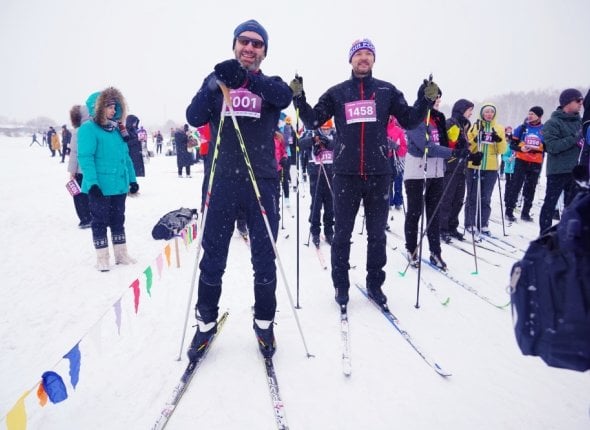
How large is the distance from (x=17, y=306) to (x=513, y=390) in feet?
16.0

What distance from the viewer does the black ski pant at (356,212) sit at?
353 cm

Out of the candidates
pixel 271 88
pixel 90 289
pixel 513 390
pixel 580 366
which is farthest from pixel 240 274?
pixel 580 366

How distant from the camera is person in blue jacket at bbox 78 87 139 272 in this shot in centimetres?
436

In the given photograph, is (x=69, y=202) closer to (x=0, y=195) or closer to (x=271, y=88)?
(x=0, y=195)

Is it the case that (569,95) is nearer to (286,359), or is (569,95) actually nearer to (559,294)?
(559,294)

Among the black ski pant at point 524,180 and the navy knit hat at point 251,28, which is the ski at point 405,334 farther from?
the black ski pant at point 524,180

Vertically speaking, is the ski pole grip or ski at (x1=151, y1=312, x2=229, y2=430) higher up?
the ski pole grip

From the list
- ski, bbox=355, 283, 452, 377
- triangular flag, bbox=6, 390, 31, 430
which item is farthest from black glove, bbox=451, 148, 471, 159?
triangular flag, bbox=6, 390, 31, 430

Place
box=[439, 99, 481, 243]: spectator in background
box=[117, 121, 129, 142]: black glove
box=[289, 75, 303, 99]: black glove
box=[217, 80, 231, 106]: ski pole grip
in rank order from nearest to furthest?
box=[217, 80, 231, 106]: ski pole grip < box=[289, 75, 303, 99]: black glove < box=[117, 121, 129, 142]: black glove < box=[439, 99, 481, 243]: spectator in background

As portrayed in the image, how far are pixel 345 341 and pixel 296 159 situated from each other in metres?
2.30

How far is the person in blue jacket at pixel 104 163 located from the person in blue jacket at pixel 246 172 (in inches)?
99.2

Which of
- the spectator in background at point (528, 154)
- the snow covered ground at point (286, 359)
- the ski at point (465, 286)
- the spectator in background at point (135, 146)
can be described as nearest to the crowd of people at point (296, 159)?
the ski at point (465, 286)

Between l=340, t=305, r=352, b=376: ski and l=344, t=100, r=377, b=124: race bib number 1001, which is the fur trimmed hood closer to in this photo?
l=344, t=100, r=377, b=124: race bib number 1001

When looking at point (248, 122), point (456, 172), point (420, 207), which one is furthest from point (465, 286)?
point (248, 122)
